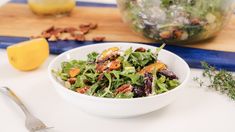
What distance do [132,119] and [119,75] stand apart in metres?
0.08

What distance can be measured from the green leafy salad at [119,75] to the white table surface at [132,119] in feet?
0.16

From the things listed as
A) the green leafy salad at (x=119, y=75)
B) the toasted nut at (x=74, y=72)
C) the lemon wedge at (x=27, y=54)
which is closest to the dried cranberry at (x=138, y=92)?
the green leafy salad at (x=119, y=75)

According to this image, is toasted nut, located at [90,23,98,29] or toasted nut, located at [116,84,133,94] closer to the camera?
toasted nut, located at [116,84,133,94]

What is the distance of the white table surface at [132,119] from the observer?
0.69 meters

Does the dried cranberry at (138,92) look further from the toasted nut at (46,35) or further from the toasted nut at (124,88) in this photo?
the toasted nut at (46,35)

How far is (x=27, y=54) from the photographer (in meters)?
0.88

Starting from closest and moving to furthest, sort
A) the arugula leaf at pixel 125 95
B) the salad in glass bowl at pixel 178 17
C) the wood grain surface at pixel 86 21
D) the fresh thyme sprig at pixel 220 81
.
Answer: the arugula leaf at pixel 125 95 → the fresh thyme sprig at pixel 220 81 → the salad in glass bowl at pixel 178 17 → the wood grain surface at pixel 86 21

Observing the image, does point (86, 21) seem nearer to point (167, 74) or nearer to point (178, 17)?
point (178, 17)

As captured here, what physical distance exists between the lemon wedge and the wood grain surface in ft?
0.65

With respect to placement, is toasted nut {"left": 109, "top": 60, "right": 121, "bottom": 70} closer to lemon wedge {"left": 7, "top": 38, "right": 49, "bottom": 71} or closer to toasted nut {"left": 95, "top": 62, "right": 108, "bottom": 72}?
toasted nut {"left": 95, "top": 62, "right": 108, "bottom": 72}

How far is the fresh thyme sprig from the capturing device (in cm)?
79

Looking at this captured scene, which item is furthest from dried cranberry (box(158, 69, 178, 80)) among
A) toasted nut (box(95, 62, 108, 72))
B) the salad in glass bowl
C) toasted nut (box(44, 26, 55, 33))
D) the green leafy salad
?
toasted nut (box(44, 26, 55, 33))

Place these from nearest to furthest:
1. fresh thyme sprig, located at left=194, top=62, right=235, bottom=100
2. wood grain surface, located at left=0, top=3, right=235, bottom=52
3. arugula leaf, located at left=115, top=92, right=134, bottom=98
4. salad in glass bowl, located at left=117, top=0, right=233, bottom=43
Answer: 1. arugula leaf, located at left=115, top=92, right=134, bottom=98
2. fresh thyme sprig, located at left=194, top=62, right=235, bottom=100
3. salad in glass bowl, located at left=117, top=0, right=233, bottom=43
4. wood grain surface, located at left=0, top=3, right=235, bottom=52

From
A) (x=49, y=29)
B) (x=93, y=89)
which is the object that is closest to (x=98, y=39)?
(x=49, y=29)
